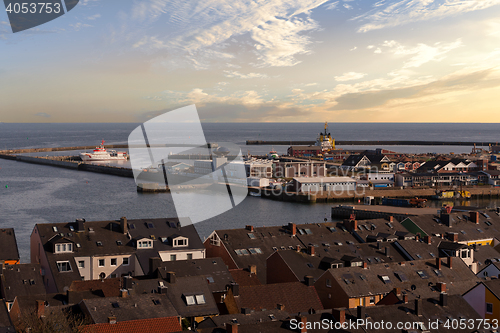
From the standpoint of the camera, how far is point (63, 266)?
14562mm

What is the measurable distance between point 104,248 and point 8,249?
259cm

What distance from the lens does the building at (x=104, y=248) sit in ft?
47.9

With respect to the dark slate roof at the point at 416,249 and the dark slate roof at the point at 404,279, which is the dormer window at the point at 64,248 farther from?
the dark slate roof at the point at 416,249

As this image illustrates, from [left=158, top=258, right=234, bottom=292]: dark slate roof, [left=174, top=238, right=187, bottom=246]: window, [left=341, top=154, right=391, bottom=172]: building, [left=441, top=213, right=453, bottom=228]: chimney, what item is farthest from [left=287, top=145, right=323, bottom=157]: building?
[left=158, top=258, right=234, bottom=292]: dark slate roof

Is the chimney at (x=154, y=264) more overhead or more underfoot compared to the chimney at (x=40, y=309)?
more underfoot

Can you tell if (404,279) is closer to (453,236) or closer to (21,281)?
(453,236)

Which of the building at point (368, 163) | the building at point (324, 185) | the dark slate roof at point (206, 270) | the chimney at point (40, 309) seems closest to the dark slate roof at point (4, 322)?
the chimney at point (40, 309)

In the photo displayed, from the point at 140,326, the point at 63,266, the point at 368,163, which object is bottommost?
the point at 368,163

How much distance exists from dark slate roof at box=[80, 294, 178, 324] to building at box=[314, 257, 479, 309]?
13.1 ft

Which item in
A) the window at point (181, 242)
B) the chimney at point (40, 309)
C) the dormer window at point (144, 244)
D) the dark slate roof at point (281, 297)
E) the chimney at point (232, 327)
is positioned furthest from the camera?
the window at point (181, 242)

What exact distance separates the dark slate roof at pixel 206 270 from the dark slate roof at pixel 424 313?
398 cm

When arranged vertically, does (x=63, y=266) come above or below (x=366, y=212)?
above

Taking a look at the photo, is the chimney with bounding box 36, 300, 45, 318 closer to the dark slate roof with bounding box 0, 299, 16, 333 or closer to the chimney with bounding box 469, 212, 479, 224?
the dark slate roof with bounding box 0, 299, 16, 333

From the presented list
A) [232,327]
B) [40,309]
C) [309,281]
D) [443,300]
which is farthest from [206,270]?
[443,300]
